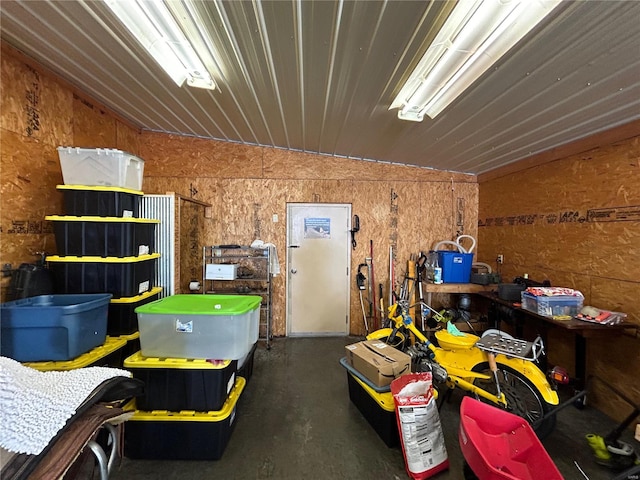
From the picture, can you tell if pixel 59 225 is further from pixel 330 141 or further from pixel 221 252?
pixel 330 141

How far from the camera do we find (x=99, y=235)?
215 cm

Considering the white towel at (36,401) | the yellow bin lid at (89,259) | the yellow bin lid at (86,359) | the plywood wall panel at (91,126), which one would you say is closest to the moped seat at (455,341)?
the white towel at (36,401)

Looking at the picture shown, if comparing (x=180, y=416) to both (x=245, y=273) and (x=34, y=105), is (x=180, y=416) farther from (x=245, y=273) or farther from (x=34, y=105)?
(x=34, y=105)

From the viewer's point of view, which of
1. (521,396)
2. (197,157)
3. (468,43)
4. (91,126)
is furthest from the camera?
(197,157)

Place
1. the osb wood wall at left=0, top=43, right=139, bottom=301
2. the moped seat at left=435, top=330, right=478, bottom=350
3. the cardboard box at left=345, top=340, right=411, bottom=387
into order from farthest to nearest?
the moped seat at left=435, top=330, right=478, bottom=350
the osb wood wall at left=0, top=43, right=139, bottom=301
the cardboard box at left=345, top=340, right=411, bottom=387

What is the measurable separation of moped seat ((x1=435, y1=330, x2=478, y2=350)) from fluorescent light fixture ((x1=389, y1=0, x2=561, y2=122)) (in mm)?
1779

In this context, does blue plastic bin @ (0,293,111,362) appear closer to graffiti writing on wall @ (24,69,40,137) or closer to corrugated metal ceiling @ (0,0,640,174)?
graffiti writing on wall @ (24,69,40,137)

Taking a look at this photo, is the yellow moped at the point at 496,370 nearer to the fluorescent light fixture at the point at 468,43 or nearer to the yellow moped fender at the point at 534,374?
the yellow moped fender at the point at 534,374

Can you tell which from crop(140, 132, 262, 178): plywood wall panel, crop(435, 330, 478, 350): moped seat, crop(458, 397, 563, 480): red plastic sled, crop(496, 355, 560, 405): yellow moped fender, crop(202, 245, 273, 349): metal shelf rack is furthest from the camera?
crop(140, 132, 262, 178): plywood wall panel

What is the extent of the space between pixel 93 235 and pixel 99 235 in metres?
0.04

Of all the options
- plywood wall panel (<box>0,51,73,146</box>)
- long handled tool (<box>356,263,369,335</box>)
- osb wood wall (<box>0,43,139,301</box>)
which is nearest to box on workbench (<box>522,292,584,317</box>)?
long handled tool (<box>356,263,369,335</box>)

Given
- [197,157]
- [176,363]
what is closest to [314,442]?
[176,363]

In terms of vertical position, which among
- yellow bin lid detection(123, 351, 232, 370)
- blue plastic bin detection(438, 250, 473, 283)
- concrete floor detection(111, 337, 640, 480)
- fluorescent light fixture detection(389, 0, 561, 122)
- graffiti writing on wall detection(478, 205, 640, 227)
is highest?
fluorescent light fixture detection(389, 0, 561, 122)

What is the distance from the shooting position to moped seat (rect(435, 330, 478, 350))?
2176 millimetres
